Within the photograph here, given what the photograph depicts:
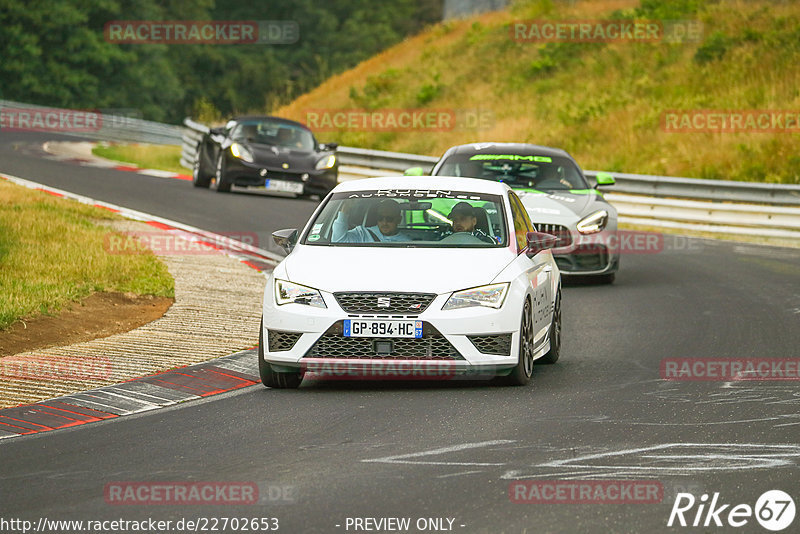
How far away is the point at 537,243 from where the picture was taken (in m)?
10.4

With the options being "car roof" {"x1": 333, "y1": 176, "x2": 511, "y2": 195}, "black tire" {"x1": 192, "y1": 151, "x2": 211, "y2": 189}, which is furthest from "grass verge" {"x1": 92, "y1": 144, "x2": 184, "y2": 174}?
"car roof" {"x1": 333, "y1": 176, "x2": 511, "y2": 195}

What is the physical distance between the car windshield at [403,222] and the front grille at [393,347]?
3.43ft

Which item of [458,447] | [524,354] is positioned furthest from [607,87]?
[458,447]

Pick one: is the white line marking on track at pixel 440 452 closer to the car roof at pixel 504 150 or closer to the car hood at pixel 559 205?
the car hood at pixel 559 205

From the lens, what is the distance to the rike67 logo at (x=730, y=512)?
238 inches

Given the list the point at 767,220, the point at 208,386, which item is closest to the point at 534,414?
the point at 208,386

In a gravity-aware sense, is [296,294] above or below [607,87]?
below

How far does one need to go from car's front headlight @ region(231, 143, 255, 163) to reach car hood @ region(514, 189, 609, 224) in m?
10.1

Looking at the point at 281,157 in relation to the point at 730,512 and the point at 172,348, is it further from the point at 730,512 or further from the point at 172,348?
the point at 730,512

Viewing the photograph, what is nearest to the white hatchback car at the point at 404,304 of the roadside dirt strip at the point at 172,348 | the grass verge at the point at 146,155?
the roadside dirt strip at the point at 172,348

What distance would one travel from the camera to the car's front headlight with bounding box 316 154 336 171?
83.5 feet

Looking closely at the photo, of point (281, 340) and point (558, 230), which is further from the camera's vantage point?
point (558, 230)

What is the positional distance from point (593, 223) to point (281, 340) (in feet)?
22.9

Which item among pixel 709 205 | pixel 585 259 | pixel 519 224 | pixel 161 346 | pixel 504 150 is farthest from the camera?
pixel 709 205
